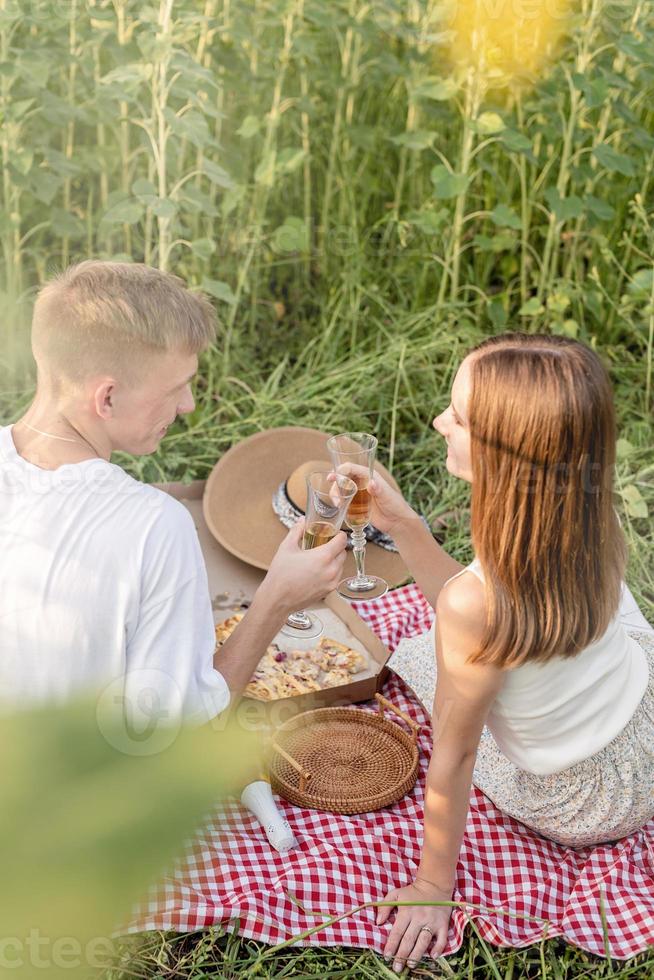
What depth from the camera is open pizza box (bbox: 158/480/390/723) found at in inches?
104

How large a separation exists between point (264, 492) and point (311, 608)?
0.56m

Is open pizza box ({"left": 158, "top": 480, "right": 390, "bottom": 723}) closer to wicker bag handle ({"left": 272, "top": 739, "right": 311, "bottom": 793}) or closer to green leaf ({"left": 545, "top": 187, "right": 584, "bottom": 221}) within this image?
wicker bag handle ({"left": 272, "top": 739, "right": 311, "bottom": 793})

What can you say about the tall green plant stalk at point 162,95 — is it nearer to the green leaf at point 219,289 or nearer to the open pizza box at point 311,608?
the green leaf at point 219,289

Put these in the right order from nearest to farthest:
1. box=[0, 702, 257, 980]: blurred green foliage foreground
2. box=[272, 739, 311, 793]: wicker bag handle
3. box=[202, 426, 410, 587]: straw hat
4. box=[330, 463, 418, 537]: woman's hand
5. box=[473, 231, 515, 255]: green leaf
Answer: box=[0, 702, 257, 980]: blurred green foliage foreground
box=[272, 739, 311, 793]: wicker bag handle
box=[330, 463, 418, 537]: woman's hand
box=[202, 426, 410, 587]: straw hat
box=[473, 231, 515, 255]: green leaf

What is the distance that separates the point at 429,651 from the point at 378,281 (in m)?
2.15

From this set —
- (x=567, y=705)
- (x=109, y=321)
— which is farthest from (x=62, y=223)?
(x=567, y=705)

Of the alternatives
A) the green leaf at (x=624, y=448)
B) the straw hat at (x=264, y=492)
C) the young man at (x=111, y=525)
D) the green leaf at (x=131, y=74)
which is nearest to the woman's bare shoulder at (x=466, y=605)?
the young man at (x=111, y=525)

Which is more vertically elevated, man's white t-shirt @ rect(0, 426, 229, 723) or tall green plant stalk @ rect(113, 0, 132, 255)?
tall green plant stalk @ rect(113, 0, 132, 255)

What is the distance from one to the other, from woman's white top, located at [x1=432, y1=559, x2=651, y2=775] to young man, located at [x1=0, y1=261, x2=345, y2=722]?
0.44 meters

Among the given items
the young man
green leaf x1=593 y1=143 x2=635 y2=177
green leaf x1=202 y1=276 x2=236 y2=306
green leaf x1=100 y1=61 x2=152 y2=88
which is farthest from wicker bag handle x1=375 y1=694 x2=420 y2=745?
green leaf x1=593 y1=143 x2=635 y2=177

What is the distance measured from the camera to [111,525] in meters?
1.72

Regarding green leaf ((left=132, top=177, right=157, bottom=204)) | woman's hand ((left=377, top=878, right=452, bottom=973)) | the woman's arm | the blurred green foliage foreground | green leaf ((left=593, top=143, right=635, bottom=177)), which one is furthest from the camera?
green leaf ((left=593, top=143, right=635, bottom=177))

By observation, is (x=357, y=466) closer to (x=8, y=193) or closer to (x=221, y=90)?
(x=221, y=90)

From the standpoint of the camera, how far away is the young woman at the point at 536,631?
1.81 m
